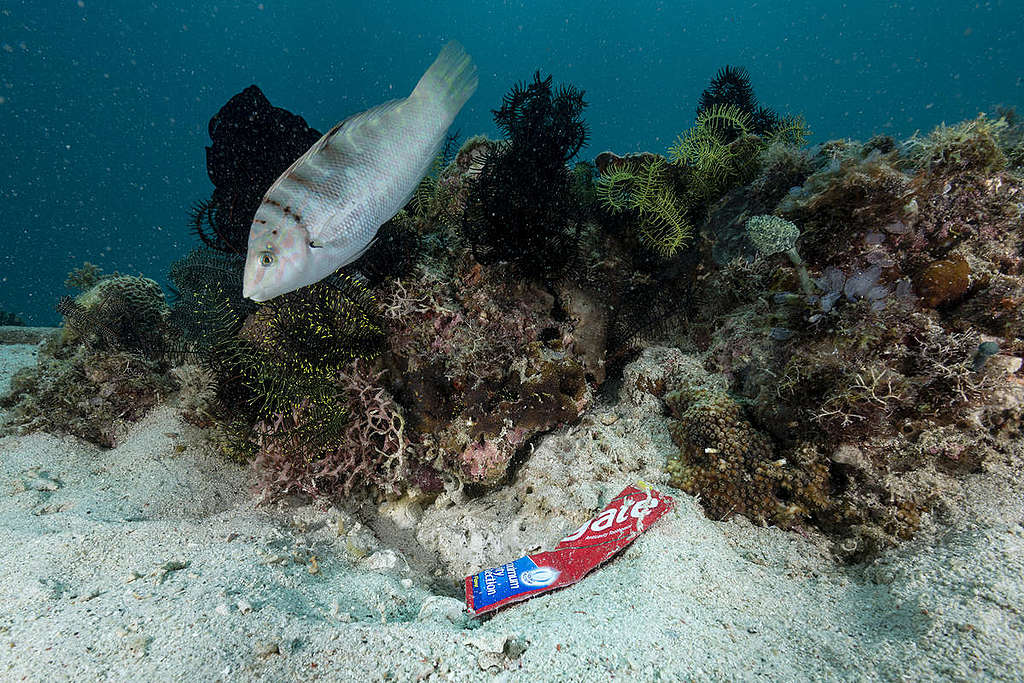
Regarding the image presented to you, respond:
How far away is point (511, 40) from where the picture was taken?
119312mm

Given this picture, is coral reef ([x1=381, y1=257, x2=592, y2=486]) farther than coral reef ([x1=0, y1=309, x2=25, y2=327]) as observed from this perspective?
No

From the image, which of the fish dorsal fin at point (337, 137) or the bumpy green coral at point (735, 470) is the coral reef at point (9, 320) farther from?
the bumpy green coral at point (735, 470)

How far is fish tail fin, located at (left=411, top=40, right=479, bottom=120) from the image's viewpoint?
200cm

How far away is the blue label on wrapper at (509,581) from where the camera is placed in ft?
8.68

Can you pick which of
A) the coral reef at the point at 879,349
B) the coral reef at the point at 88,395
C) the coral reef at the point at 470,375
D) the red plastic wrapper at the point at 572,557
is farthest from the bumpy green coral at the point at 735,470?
the coral reef at the point at 88,395

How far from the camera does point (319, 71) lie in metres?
109

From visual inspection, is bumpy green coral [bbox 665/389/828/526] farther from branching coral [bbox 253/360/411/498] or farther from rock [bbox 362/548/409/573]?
branching coral [bbox 253/360/411/498]

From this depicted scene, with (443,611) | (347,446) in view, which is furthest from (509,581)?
(347,446)

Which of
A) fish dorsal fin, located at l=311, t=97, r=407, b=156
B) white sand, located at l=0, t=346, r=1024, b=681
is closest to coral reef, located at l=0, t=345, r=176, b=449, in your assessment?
white sand, located at l=0, t=346, r=1024, b=681

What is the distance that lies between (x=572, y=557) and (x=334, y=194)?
2597 millimetres

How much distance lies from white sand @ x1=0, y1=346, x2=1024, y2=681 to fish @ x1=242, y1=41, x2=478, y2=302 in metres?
1.77

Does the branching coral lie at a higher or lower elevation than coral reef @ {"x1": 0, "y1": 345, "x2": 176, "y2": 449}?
lower

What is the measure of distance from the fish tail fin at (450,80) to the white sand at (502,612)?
107 inches

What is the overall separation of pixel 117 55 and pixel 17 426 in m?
136
